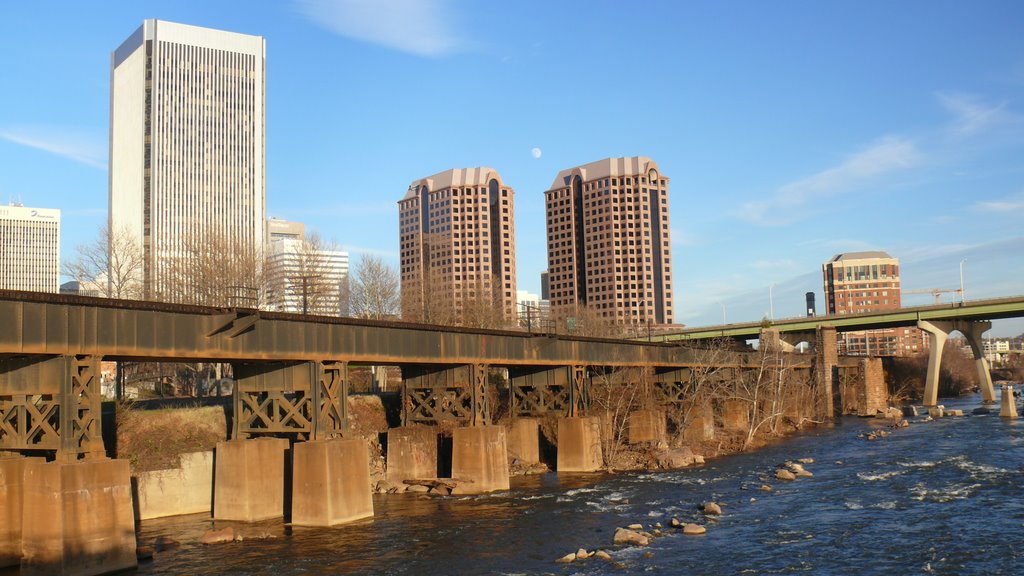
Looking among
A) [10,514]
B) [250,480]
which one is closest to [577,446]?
[250,480]

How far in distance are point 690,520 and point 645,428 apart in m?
29.7

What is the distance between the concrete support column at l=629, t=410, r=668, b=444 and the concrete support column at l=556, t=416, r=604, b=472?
9.43 meters

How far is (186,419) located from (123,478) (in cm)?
1593

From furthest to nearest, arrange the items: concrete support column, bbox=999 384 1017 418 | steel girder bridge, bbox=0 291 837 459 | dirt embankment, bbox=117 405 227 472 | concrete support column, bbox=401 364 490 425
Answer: concrete support column, bbox=999 384 1017 418
concrete support column, bbox=401 364 490 425
dirt embankment, bbox=117 405 227 472
steel girder bridge, bbox=0 291 837 459

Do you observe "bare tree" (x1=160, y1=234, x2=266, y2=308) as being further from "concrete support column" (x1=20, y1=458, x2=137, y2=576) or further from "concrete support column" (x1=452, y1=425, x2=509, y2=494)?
"concrete support column" (x1=20, y1=458, x2=137, y2=576)

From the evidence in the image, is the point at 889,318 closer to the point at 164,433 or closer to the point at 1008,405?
the point at 1008,405

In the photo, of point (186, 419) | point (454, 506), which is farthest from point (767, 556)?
point (186, 419)

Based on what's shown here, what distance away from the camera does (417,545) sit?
101 ft

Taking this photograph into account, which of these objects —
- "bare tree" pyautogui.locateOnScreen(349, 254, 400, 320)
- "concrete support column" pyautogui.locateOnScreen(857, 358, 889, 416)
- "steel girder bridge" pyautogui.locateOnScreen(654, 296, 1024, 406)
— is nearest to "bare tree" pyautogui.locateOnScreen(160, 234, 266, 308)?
"bare tree" pyautogui.locateOnScreen(349, 254, 400, 320)

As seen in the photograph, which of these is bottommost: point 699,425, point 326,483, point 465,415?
point 699,425

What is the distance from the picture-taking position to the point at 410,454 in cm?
4644

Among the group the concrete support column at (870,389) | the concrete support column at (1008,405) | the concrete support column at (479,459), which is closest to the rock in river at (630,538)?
the concrete support column at (479,459)

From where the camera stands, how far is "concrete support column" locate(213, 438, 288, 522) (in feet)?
119

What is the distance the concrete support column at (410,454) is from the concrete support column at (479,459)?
7.69ft
